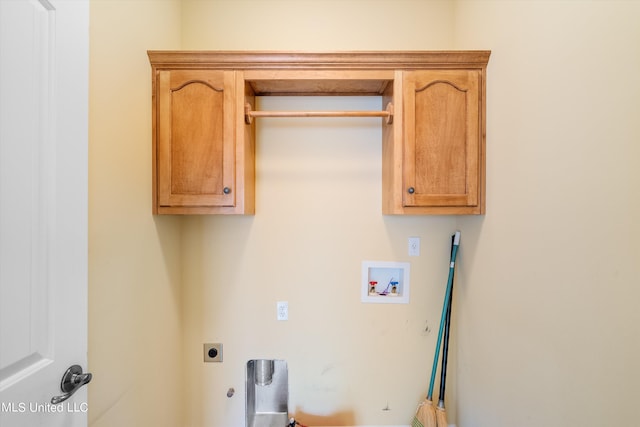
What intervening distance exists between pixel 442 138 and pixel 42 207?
1.46 meters

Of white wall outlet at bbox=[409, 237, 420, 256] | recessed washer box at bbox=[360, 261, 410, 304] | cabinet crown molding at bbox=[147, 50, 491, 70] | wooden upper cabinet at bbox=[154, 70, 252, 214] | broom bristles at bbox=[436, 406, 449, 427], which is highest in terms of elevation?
cabinet crown molding at bbox=[147, 50, 491, 70]

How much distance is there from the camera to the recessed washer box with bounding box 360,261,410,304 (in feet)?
5.31

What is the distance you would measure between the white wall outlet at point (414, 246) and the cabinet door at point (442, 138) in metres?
0.36

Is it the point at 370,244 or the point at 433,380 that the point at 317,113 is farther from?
the point at 433,380

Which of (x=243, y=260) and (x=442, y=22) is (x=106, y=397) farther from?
(x=442, y=22)

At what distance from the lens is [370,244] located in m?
1.62

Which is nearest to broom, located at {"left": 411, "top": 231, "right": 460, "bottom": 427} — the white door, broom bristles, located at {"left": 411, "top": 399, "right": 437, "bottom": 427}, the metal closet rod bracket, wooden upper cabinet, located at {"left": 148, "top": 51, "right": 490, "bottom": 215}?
broom bristles, located at {"left": 411, "top": 399, "right": 437, "bottom": 427}

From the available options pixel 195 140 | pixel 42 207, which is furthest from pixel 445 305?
pixel 42 207

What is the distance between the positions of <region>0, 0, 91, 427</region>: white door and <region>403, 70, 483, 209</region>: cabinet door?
1218mm

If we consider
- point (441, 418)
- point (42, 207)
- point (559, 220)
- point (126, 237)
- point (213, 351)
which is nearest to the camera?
point (42, 207)

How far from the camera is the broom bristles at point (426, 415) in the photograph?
1.45 metres

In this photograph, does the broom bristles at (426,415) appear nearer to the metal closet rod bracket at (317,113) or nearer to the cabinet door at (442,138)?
the cabinet door at (442,138)

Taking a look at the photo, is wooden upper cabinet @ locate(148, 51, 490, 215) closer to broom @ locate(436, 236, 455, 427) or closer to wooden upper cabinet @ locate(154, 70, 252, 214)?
wooden upper cabinet @ locate(154, 70, 252, 214)

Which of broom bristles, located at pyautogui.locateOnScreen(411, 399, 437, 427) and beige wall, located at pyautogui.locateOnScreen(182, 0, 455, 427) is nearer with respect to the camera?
broom bristles, located at pyautogui.locateOnScreen(411, 399, 437, 427)
